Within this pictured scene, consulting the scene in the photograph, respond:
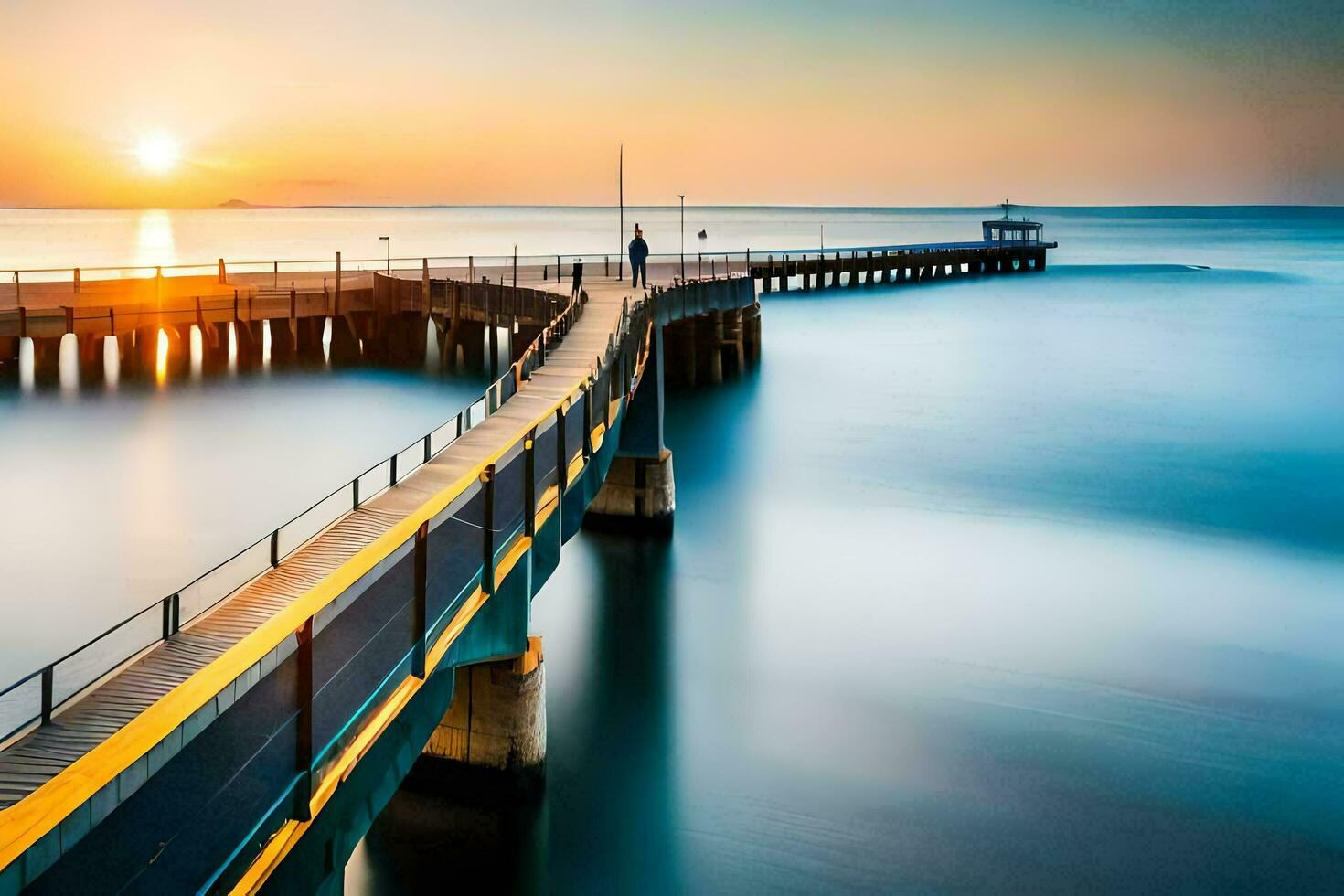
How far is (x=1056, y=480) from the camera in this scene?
86.2 ft

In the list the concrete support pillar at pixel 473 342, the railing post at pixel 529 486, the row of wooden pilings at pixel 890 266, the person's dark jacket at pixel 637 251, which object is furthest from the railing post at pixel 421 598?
the row of wooden pilings at pixel 890 266

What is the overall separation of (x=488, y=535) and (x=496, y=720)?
3.20 m

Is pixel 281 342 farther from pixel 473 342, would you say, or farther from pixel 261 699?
pixel 261 699

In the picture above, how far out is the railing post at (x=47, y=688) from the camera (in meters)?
4.48

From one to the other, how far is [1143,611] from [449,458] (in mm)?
11050

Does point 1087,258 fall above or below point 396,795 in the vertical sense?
above

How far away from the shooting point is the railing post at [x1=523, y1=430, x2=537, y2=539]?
353 inches

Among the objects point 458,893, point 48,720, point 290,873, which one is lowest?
point 458,893

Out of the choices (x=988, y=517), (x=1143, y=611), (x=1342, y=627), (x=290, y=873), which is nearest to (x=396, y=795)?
(x=290, y=873)

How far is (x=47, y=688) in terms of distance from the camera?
182 inches

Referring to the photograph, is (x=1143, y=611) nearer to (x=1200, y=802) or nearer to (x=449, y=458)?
(x=1200, y=802)

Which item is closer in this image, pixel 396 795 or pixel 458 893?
pixel 458 893

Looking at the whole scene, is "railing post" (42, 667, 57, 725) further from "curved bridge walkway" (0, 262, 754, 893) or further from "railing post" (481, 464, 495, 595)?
"railing post" (481, 464, 495, 595)

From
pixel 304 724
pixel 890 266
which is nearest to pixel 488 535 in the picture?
pixel 304 724
